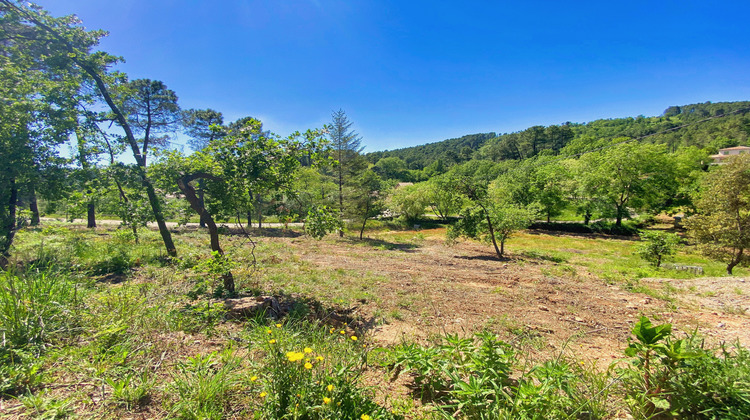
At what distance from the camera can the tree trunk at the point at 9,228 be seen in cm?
681

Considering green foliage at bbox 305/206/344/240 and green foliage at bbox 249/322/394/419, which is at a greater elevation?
green foliage at bbox 305/206/344/240

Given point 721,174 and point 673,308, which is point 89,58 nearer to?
point 673,308

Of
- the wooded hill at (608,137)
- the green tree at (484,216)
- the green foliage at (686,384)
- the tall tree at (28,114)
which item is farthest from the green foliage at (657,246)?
the wooded hill at (608,137)

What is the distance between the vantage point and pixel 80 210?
6.28 m

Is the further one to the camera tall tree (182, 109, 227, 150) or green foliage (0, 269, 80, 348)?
tall tree (182, 109, 227, 150)

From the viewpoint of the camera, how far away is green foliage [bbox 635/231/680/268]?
12.4m

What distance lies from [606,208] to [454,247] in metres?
22.5

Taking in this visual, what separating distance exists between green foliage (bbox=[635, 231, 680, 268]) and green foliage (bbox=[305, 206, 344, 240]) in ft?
52.1

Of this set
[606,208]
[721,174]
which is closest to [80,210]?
[721,174]

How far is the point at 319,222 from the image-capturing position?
5211mm

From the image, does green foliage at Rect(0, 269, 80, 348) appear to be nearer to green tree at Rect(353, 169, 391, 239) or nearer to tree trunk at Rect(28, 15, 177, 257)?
tree trunk at Rect(28, 15, 177, 257)

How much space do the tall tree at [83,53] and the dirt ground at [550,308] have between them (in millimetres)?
6674

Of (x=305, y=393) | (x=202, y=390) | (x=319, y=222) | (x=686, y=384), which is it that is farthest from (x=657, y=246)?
(x=202, y=390)

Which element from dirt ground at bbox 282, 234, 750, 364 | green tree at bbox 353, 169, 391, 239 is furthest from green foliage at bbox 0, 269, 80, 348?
green tree at bbox 353, 169, 391, 239
